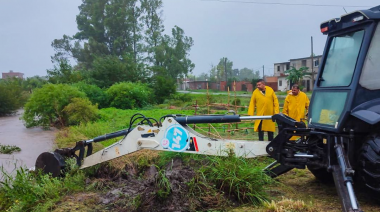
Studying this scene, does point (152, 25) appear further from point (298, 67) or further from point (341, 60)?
point (341, 60)

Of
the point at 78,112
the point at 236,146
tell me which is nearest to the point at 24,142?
the point at 78,112

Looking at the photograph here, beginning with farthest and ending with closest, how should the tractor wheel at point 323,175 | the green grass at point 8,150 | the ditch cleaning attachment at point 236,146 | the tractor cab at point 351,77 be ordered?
the green grass at point 8,150 < the tractor wheel at point 323,175 < the ditch cleaning attachment at point 236,146 < the tractor cab at point 351,77

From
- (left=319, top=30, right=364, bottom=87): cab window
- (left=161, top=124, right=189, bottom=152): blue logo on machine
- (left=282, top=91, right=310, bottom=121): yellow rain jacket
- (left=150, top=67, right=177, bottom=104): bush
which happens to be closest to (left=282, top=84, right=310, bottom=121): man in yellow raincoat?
(left=282, top=91, right=310, bottom=121): yellow rain jacket

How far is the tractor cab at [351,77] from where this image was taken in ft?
13.2

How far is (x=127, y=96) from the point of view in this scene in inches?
917

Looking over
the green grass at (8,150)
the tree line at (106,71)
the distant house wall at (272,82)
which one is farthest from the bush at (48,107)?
the distant house wall at (272,82)

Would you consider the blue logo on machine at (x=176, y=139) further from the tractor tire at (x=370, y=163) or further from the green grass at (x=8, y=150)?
the green grass at (x=8, y=150)

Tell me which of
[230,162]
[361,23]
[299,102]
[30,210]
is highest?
[361,23]

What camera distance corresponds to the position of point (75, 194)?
5434mm

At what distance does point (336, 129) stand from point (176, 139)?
82.9 inches

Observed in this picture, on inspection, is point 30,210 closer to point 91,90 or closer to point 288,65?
point 91,90

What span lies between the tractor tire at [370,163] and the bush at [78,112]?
1269 cm

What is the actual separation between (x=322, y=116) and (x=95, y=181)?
3.68 m

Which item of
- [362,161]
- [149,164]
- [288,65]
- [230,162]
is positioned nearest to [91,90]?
[149,164]
